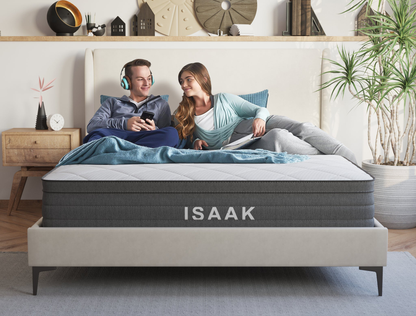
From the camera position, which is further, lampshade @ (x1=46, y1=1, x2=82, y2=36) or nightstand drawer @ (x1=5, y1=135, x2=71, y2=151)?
lampshade @ (x1=46, y1=1, x2=82, y2=36)

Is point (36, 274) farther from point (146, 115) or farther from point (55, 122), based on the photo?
point (55, 122)

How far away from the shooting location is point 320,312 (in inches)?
61.6

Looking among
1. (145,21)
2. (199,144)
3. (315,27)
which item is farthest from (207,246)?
(315,27)

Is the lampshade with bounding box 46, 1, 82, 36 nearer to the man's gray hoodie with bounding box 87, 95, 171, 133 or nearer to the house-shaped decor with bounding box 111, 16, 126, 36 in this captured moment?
the house-shaped decor with bounding box 111, 16, 126, 36

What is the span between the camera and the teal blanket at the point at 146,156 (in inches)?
76.0

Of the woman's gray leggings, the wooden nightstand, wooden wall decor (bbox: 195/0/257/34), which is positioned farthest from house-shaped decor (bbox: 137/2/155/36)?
the woman's gray leggings

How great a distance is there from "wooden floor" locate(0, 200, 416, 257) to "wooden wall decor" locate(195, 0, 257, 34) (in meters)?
1.91

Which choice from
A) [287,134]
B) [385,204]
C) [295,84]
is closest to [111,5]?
[295,84]

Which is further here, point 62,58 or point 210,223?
point 62,58

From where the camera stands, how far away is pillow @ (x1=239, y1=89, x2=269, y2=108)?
10.1 feet

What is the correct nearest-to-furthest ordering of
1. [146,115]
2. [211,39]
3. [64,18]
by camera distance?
[146,115], [64,18], [211,39]

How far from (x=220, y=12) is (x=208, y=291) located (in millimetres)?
2341

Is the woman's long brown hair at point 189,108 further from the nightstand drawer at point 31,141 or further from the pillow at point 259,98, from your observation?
the nightstand drawer at point 31,141

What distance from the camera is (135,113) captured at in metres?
2.91
